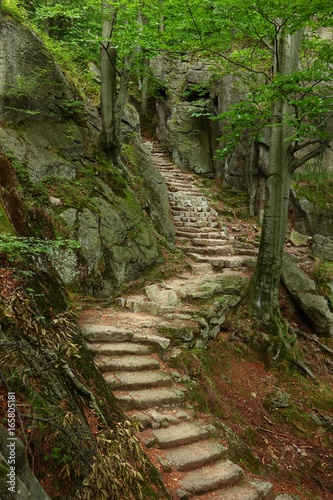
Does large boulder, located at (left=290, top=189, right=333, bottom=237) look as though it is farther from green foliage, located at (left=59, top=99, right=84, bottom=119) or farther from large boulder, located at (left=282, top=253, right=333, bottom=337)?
green foliage, located at (left=59, top=99, right=84, bottom=119)

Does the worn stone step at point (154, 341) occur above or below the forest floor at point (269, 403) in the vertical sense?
above

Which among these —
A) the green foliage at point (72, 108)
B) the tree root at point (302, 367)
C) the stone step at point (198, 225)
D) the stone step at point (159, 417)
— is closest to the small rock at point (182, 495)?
the stone step at point (159, 417)

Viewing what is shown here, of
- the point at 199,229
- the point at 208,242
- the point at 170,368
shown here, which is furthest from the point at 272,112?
the point at 170,368

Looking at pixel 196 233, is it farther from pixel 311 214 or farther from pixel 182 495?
pixel 182 495

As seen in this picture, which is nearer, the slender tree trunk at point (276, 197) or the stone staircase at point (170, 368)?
the stone staircase at point (170, 368)

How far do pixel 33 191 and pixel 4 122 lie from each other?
2024mm

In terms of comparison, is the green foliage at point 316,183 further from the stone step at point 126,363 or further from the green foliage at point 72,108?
the stone step at point 126,363

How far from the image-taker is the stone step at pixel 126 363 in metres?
5.66

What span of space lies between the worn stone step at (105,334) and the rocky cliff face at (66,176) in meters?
1.46

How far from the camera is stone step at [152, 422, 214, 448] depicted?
4898 mm

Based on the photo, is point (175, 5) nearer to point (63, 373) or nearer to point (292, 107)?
point (292, 107)

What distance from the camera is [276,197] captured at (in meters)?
8.39

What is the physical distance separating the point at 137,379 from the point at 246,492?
2.03 meters

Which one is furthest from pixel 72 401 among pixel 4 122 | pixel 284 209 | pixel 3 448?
pixel 4 122
